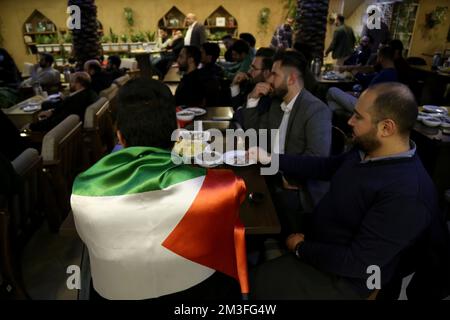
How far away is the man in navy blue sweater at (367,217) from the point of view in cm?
124

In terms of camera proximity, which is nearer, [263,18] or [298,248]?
[298,248]

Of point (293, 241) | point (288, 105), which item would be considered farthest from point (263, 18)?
point (293, 241)

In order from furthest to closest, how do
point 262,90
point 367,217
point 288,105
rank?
1. point 262,90
2. point 288,105
3. point 367,217

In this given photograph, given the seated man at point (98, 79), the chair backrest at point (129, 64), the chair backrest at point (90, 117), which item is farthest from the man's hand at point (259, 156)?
the chair backrest at point (129, 64)

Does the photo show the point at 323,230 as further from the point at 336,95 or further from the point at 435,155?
the point at 336,95

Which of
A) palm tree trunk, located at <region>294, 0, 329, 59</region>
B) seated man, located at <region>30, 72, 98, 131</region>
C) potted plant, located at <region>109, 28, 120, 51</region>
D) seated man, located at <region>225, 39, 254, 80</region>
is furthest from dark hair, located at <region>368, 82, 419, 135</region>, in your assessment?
potted plant, located at <region>109, 28, 120, 51</region>

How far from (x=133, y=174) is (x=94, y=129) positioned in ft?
7.45

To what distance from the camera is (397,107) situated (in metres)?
1.37

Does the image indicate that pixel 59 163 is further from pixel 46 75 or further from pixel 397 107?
pixel 46 75

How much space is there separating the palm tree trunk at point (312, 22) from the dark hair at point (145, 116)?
5149 millimetres

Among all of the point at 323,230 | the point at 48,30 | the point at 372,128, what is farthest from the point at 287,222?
the point at 48,30

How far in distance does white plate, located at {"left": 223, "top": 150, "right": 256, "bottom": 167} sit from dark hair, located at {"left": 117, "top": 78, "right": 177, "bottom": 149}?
70 cm

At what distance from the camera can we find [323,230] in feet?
5.18

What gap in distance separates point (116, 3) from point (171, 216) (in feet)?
34.9
